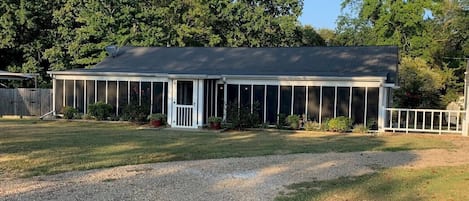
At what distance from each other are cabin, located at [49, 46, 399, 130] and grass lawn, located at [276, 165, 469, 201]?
953 cm

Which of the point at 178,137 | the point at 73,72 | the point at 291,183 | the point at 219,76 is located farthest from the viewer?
the point at 73,72

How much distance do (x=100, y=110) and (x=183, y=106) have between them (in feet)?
12.2

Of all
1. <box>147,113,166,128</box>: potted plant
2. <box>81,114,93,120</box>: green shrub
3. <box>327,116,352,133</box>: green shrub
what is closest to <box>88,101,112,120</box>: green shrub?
<box>81,114,93,120</box>: green shrub

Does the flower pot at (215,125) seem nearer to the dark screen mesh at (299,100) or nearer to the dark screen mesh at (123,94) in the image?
the dark screen mesh at (299,100)

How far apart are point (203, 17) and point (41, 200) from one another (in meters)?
30.7

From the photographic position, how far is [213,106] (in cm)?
2008

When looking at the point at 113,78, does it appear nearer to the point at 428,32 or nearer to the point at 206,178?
the point at 206,178

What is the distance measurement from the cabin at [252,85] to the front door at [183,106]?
4cm

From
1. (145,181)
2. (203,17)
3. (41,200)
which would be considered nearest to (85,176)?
(145,181)

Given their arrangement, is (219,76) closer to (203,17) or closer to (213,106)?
(213,106)

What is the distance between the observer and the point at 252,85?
19453mm

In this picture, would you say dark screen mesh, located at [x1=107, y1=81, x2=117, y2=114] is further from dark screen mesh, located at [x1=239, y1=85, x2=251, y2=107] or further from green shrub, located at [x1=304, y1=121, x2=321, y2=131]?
green shrub, located at [x1=304, y1=121, x2=321, y2=131]

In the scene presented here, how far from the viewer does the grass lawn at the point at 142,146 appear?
9518 millimetres

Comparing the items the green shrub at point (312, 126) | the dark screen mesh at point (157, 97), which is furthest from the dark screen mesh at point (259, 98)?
the dark screen mesh at point (157, 97)
